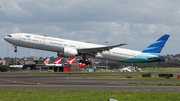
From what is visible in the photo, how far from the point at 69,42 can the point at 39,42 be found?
6.92m

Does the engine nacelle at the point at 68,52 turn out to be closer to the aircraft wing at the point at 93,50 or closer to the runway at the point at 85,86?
the aircraft wing at the point at 93,50

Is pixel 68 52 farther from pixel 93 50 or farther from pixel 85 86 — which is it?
pixel 85 86

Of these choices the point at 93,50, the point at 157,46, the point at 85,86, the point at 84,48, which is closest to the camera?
the point at 85,86

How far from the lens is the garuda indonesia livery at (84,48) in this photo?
165 ft

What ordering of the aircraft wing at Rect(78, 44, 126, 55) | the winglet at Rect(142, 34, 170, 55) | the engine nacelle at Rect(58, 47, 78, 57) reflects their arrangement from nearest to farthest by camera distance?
1. the engine nacelle at Rect(58, 47, 78, 57)
2. the aircraft wing at Rect(78, 44, 126, 55)
3. the winglet at Rect(142, 34, 170, 55)

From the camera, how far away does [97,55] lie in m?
56.6

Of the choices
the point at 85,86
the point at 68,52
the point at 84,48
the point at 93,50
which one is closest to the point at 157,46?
the point at 93,50

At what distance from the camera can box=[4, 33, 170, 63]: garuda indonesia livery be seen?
50.3m

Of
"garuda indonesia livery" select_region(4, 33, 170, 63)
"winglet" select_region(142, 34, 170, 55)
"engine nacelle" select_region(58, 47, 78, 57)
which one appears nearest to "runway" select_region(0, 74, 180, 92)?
"garuda indonesia livery" select_region(4, 33, 170, 63)

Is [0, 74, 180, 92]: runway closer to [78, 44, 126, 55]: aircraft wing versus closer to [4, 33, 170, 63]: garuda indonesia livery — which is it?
[4, 33, 170, 63]: garuda indonesia livery

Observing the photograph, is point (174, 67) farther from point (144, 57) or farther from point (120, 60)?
point (120, 60)

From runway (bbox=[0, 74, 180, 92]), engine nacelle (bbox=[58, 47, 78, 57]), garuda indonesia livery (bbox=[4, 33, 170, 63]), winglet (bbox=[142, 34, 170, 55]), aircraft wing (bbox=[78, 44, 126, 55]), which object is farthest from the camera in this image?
winglet (bbox=[142, 34, 170, 55])

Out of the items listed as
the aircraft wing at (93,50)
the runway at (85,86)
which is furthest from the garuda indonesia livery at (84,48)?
the runway at (85,86)

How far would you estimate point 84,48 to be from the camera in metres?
53.7
